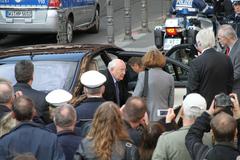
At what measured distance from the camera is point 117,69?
8297 mm

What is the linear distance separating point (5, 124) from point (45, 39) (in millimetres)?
13287

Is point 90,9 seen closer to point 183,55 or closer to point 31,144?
point 183,55

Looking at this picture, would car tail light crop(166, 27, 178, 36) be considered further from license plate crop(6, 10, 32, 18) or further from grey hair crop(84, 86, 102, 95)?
grey hair crop(84, 86, 102, 95)

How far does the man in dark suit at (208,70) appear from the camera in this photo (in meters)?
7.63

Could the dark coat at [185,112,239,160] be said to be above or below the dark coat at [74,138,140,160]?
above

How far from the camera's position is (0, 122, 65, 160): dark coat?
5.88m

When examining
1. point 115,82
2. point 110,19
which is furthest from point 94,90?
point 110,19

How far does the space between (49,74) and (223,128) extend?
375 cm

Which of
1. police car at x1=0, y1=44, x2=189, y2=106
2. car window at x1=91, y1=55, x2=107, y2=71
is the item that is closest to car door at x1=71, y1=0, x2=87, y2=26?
police car at x1=0, y1=44, x2=189, y2=106

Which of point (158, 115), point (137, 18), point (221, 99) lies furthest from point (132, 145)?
point (137, 18)

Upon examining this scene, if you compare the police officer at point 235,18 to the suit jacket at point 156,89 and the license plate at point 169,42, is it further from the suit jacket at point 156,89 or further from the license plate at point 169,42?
the suit jacket at point 156,89

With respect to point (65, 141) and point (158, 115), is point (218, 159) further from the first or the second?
point (158, 115)

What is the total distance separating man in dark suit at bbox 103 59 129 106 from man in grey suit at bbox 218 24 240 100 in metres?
1.19

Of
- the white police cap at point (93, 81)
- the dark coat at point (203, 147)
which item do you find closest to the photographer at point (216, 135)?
the dark coat at point (203, 147)
